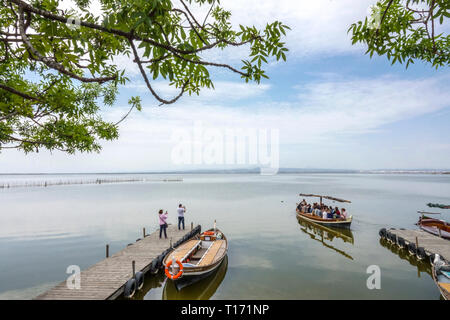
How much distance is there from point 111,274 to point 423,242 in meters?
23.6

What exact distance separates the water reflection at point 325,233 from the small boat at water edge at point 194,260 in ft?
37.8

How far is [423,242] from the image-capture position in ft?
63.9

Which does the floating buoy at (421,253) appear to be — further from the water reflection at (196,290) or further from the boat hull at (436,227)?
the water reflection at (196,290)

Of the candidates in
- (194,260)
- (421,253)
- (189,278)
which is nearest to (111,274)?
(189,278)

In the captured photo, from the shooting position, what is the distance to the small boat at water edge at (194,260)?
12359 mm

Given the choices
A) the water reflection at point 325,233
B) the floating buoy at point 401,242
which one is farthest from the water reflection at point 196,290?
the floating buoy at point 401,242

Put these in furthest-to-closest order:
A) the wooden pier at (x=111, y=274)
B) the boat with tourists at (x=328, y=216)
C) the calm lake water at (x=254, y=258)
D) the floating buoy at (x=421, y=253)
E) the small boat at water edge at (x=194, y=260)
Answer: the boat with tourists at (x=328, y=216) → the floating buoy at (x=421, y=253) → the calm lake water at (x=254, y=258) → the small boat at water edge at (x=194, y=260) → the wooden pier at (x=111, y=274)

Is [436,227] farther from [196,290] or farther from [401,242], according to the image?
[196,290]

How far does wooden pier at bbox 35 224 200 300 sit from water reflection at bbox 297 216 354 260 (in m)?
14.9
